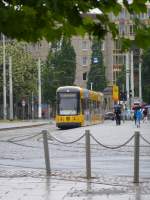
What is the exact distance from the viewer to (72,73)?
14938cm

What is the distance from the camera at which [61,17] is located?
5785 mm

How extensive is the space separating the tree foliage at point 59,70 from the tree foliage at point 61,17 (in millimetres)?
122212

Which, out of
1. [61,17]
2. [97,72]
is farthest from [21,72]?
[61,17]

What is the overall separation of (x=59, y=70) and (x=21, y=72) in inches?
1677

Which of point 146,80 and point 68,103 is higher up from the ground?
point 68,103

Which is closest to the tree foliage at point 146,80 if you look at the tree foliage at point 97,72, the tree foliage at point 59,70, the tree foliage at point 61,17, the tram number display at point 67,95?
the tree foliage at point 59,70

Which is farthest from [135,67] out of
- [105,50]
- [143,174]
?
[143,174]

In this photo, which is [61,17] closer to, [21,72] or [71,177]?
[71,177]

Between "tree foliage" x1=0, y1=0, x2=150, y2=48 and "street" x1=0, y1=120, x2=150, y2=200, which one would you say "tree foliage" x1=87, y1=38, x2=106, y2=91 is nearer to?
"street" x1=0, y1=120, x2=150, y2=200

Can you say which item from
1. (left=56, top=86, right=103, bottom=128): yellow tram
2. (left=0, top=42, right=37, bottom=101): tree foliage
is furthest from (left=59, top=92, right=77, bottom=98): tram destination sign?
(left=0, top=42, right=37, bottom=101): tree foliage

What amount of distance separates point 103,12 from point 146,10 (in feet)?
1.14

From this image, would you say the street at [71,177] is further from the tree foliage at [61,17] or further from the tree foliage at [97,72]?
the tree foliage at [97,72]

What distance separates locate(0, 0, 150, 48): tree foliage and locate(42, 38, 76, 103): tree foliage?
12221 centimetres

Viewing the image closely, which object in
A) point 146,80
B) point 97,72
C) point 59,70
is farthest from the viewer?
point 97,72
